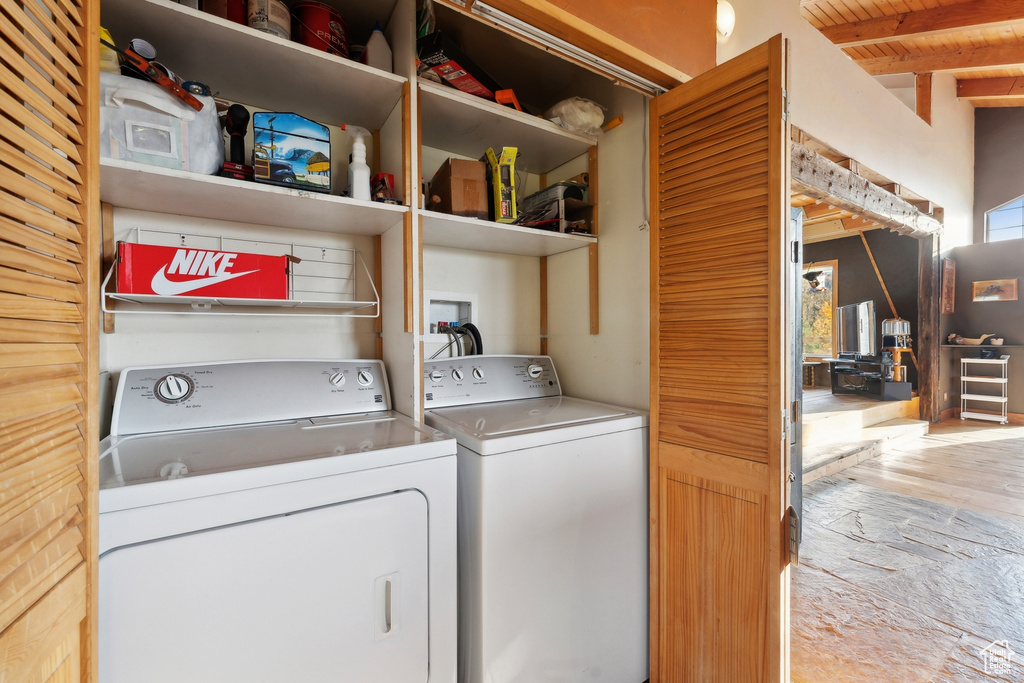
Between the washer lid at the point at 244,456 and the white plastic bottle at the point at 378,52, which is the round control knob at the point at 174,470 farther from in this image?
the white plastic bottle at the point at 378,52

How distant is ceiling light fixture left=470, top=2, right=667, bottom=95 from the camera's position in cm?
109

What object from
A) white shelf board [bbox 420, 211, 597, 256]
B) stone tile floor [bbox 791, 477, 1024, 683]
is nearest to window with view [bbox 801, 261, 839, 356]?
stone tile floor [bbox 791, 477, 1024, 683]

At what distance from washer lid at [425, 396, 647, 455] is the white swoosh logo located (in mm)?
763

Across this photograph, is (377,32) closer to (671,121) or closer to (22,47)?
(671,121)

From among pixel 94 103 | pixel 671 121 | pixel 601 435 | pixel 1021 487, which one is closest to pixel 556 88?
pixel 671 121

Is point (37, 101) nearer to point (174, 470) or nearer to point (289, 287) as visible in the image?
point (174, 470)

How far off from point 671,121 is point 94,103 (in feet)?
4.56

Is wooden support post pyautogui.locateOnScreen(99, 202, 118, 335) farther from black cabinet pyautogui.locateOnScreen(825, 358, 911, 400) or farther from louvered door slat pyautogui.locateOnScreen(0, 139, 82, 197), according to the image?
black cabinet pyautogui.locateOnScreen(825, 358, 911, 400)

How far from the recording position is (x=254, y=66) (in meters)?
1.32

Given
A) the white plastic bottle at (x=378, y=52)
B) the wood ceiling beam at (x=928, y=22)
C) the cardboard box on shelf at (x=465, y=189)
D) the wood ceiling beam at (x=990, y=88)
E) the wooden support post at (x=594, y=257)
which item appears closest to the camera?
the white plastic bottle at (x=378, y=52)

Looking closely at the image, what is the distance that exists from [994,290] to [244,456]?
27.7 ft

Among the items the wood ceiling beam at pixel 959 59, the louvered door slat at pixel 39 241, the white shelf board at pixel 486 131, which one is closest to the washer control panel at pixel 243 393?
the louvered door slat at pixel 39 241

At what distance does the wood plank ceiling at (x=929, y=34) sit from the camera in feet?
11.8

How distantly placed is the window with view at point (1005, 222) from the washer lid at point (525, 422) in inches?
299
